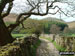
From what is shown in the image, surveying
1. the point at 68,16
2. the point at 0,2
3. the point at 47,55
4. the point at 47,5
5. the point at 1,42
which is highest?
the point at 0,2

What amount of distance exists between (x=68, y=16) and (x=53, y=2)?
1.92m

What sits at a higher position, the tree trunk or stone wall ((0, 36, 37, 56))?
stone wall ((0, 36, 37, 56))

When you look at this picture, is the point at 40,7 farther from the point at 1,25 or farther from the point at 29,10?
the point at 1,25

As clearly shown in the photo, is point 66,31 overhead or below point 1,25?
below

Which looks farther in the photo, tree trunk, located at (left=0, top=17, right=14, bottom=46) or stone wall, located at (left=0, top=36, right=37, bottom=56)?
tree trunk, located at (left=0, top=17, right=14, bottom=46)

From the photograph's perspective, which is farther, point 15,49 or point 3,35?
point 3,35

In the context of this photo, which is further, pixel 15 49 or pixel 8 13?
pixel 8 13

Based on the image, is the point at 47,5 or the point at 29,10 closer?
the point at 47,5

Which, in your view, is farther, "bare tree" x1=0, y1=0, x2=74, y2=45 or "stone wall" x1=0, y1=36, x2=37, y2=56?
"bare tree" x1=0, y1=0, x2=74, y2=45

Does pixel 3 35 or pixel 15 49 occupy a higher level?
pixel 15 49

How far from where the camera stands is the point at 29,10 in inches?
614

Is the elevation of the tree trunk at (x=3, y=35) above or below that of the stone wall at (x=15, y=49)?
below

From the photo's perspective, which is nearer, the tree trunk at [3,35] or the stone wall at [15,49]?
the stone wall at [15,49]

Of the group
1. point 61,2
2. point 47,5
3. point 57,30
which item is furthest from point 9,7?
point 57,30
